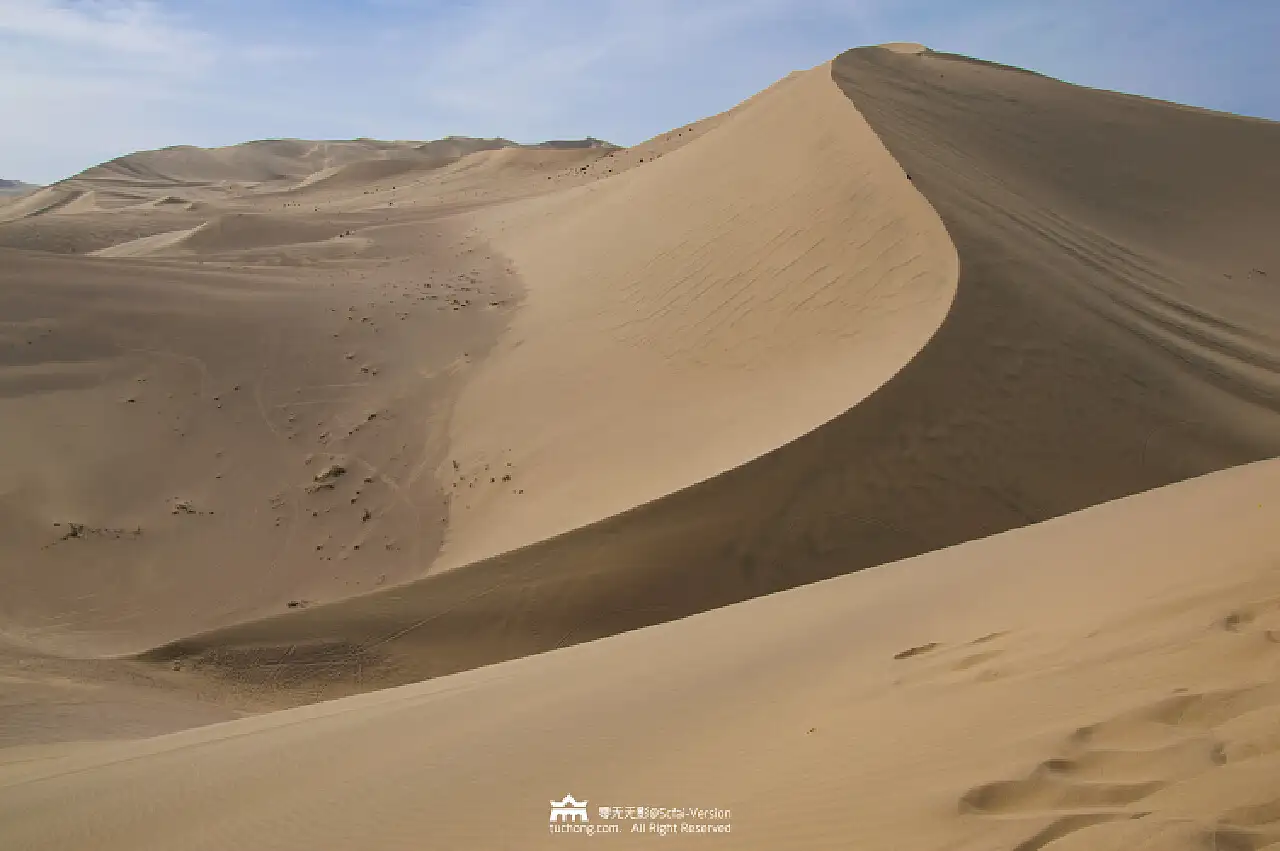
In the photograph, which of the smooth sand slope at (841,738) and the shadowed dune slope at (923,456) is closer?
the smooth sand slope at (841,738)

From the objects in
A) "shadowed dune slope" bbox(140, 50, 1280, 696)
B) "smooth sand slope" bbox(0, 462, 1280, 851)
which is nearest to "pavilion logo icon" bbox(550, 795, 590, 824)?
"smooth sand slope" bbox(0, 462, 1280, 851)

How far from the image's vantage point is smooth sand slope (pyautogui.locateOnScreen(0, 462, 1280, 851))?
2688 mm

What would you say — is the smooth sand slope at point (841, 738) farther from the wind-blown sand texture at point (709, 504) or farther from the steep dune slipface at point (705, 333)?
the steep dune slipface at point (705, 333)

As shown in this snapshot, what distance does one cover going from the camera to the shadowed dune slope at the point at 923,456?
7.98m

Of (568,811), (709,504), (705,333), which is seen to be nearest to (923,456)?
(709,504)

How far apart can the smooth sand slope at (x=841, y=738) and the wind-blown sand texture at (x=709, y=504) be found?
2 centimetres

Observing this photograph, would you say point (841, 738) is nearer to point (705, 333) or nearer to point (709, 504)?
point (709, 504)

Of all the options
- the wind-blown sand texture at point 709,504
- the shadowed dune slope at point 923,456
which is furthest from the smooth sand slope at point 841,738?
the shadowed dune slope at point 923,456

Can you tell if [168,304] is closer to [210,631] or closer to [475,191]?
[210,631]

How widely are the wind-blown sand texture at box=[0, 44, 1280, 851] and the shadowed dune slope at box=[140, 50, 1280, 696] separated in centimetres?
4

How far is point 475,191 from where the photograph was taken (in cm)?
3516

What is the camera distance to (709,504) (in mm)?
8398

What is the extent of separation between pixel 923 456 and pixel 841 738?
5.61 meters

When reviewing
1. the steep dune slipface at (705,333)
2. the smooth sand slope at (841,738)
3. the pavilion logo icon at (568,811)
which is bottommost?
the pavilion logo icon at (568,811)
